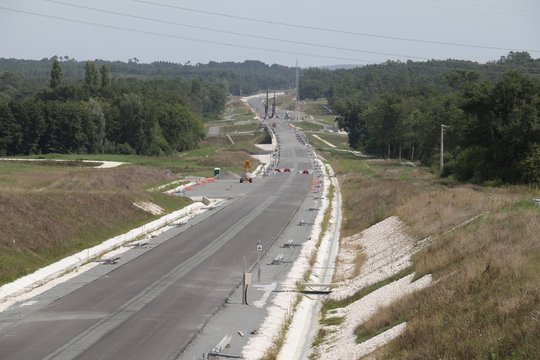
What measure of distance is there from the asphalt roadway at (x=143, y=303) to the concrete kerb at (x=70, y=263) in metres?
1.41

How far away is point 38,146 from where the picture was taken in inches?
5615

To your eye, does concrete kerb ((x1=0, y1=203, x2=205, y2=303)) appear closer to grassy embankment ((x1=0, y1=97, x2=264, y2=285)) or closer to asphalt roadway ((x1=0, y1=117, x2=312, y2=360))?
grassy embankment ((x1=0, y1=97, x2=264, y2=285))

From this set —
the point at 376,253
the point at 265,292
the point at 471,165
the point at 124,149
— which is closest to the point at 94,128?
the point at 124,149

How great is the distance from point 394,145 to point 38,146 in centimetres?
6175

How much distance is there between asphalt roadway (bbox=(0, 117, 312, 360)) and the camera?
77.9 ft

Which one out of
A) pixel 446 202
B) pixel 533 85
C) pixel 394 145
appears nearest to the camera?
pixel 446 202

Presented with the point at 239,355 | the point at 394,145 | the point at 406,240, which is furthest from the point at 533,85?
the point at 394,145

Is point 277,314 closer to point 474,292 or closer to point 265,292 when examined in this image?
point 265,292

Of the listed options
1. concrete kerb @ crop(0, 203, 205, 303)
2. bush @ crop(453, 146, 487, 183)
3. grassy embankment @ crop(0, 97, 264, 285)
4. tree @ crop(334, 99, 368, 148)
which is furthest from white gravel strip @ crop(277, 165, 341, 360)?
tree @ crop(334, 99, 368, 148)

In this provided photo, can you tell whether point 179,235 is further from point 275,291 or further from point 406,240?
point 275,291

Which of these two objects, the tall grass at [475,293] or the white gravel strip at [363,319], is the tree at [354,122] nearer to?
the tall grass at [475,293]

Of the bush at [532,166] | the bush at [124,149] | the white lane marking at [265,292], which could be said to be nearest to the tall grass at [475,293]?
the white lane marking at [265,292]

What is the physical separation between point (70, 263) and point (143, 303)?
10962 mm

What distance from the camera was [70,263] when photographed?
40.1m
